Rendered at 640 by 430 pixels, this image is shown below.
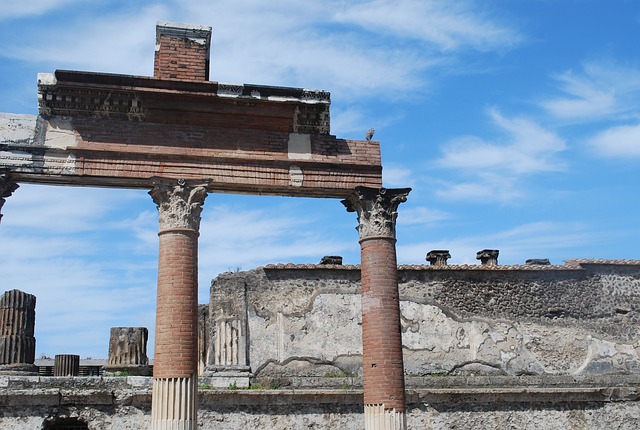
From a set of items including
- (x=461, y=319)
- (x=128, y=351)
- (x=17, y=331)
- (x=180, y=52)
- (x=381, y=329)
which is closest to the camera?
(x=381, y=329)

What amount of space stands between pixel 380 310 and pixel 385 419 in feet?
4.50

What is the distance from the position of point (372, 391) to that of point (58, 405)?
6.01 meters

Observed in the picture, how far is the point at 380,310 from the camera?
29.8 feet

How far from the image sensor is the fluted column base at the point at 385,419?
8.72 metres

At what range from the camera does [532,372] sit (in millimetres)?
15594

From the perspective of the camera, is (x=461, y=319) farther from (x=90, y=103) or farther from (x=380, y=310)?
(x=90, y=103)

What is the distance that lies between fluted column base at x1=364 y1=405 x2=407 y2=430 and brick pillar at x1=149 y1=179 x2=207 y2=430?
2232 mm

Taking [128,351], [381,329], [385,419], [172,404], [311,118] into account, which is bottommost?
[385,419]

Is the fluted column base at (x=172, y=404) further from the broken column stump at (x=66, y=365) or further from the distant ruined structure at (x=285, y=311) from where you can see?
the broken column stump at (x=66, y=365)

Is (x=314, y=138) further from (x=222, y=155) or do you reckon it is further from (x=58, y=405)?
(x=58, y=405)

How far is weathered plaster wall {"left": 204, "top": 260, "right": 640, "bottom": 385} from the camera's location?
14.8 metres

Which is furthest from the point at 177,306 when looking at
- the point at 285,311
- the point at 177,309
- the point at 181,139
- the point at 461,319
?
the point at 461,319

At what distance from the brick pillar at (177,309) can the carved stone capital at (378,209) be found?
7.27ft

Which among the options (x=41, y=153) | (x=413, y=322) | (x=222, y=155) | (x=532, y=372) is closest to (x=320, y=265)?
(x=413, y=322)
